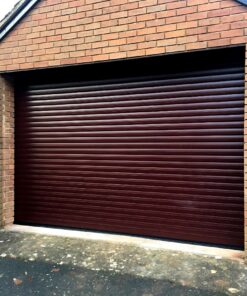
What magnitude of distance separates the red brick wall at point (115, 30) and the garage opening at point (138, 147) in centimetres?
21

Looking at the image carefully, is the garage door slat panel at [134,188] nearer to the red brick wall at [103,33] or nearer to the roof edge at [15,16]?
the red brick wall at [103,33]

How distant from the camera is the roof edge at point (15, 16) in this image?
464 cm

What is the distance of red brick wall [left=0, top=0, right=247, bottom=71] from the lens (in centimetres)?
366

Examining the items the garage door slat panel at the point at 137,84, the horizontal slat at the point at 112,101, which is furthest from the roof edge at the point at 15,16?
the horizontal slat at the point at 112,101

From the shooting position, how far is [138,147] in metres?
4.41

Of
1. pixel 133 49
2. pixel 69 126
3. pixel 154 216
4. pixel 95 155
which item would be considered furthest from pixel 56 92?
pixel 154 216

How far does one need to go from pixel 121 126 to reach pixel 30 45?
6.68 feet

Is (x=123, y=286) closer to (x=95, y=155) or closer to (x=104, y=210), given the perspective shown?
(x=104, y=210)

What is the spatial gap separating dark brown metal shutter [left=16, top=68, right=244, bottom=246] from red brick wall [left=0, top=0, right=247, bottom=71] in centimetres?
52

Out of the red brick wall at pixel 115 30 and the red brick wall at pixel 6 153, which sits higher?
the red brick wall at pixel 115 30

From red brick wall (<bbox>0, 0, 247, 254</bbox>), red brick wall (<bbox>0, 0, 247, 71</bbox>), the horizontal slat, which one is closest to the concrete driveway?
red brick wall (<bbox>0, 0, 247, 254</bbox>)

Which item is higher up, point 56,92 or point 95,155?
point 56,92

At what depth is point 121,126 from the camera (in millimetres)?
4516

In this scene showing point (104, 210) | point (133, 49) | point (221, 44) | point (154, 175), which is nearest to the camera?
point (221, 44)
